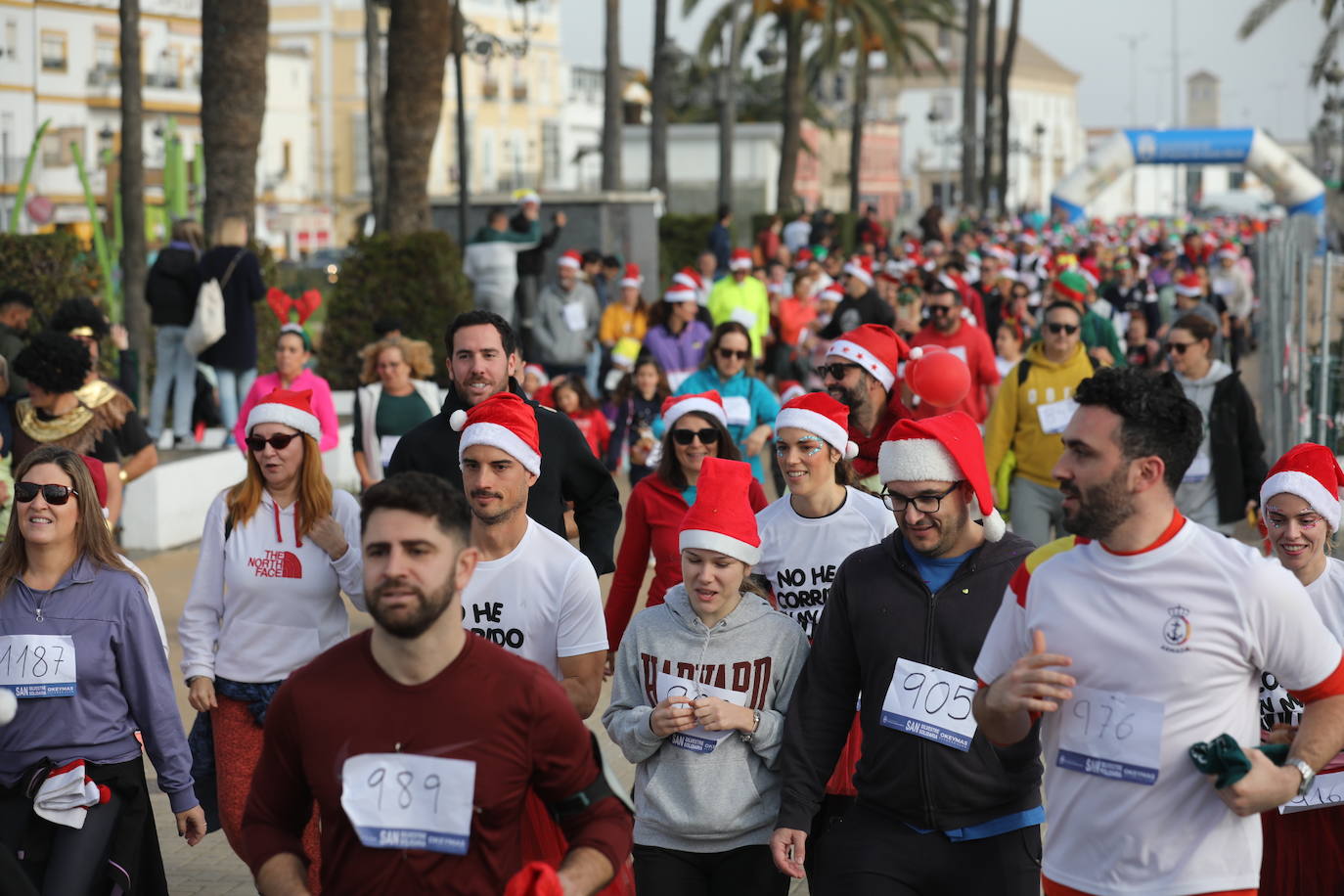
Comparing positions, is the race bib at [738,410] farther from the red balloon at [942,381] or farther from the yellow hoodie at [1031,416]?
the red balloon at [942,381]

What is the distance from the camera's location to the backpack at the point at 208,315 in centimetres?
1449

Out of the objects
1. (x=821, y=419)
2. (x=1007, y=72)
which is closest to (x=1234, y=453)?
(x=821, y=419)

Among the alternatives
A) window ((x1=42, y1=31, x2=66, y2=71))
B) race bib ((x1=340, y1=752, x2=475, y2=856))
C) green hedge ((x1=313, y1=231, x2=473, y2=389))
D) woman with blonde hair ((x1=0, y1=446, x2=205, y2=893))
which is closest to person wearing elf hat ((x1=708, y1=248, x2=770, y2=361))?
green hedge ((x1=313, y1=231, x2=473, y2=389))

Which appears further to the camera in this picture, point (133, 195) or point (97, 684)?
point (133, 195)

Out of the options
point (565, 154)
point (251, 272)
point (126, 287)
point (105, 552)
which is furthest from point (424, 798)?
point (565, 154)

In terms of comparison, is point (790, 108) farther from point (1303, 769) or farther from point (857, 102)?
point (1303, 769)

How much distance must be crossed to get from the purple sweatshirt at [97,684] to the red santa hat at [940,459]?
215cm

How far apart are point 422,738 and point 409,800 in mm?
118

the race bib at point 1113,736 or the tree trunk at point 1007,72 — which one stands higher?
the tree trunk at point 1007,72

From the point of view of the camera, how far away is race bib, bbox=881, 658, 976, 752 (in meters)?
4.76

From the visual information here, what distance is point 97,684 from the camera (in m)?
5.48

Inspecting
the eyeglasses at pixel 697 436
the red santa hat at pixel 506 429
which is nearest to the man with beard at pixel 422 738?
the red santa hat at pixel 506 429

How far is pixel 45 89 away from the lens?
62844mm

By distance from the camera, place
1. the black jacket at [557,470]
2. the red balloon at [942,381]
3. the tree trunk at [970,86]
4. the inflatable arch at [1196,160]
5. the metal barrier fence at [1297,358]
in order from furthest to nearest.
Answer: the inflatable arch at [1196,160], the tree trunk at [970,86], the metal barrier fence at [1297,358], the red balloon at [942,381], the black jacket at [557,470]
